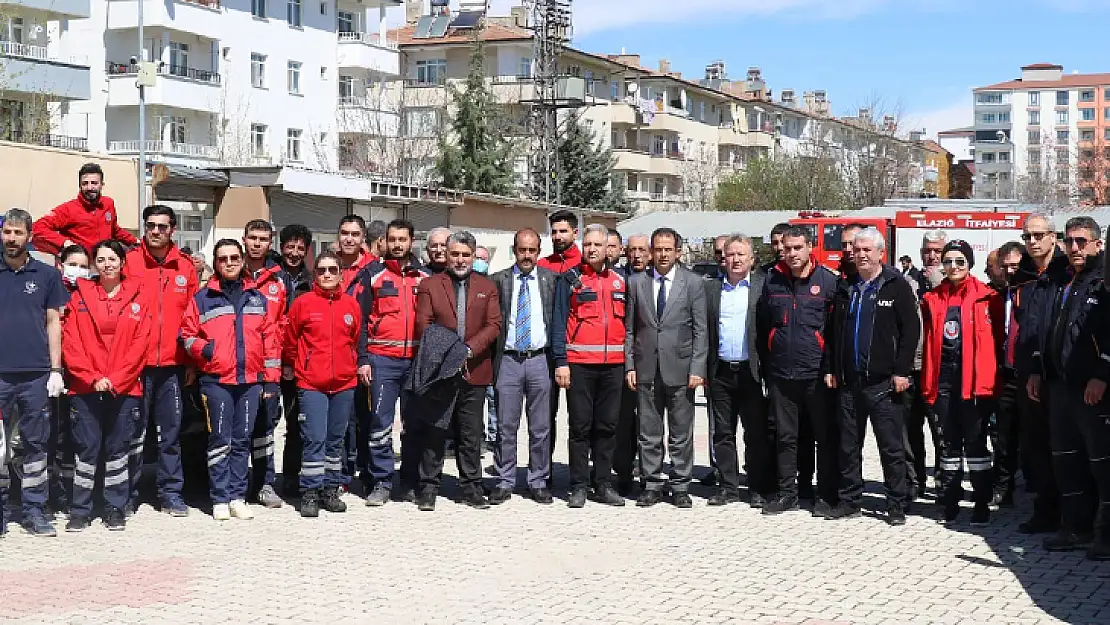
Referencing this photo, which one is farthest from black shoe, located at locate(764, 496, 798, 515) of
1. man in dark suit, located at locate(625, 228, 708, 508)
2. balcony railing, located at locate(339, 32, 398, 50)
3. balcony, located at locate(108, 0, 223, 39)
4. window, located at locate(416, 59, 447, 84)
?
window, located at locate(416, 59, 447, 84)

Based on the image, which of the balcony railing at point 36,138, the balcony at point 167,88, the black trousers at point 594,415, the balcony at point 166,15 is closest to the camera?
the black trousers at point 594,415

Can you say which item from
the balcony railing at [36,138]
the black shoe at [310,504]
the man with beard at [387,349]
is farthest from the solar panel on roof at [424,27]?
the black shoe at [310,504]

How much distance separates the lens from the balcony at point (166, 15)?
165ft

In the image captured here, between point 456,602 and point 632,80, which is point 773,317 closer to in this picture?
point 456,602

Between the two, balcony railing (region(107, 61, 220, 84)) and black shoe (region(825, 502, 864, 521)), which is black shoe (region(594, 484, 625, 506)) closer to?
black shoe (region(825, 502, 864, 521))

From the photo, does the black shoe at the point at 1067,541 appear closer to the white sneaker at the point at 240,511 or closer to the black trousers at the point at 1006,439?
the black trousers at the point at 1006,439

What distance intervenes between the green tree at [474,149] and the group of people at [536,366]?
4244 centimetres

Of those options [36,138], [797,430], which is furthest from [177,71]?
[797,430]

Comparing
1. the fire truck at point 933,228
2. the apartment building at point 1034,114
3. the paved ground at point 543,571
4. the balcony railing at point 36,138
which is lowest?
the paved ground at point 543,571

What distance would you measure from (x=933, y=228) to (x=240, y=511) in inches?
1101

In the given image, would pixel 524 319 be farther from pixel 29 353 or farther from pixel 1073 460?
pixel 1073 460

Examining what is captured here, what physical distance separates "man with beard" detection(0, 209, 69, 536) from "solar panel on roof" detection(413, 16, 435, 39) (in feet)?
218

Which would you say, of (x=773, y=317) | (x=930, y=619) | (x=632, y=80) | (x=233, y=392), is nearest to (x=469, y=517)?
(x=233, y=392)

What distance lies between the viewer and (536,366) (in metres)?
10.9
